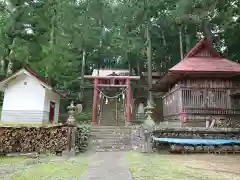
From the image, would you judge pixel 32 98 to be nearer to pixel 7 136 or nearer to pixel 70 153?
pixel 7 136

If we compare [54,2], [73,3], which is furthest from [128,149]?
[73,3]

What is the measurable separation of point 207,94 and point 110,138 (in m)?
6.92

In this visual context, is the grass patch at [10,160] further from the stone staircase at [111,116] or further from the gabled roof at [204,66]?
the stone staircase at [111,116]

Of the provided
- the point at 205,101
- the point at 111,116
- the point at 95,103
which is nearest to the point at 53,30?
the point at 95,103

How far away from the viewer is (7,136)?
11.9 metres

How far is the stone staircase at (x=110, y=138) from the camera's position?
14.2 m

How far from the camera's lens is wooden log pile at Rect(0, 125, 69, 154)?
38.9ft

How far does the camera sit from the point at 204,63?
1680 cm

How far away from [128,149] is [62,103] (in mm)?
15541

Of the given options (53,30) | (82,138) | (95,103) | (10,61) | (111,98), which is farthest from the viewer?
(111,98)

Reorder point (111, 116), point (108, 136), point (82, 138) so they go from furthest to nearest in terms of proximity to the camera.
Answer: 1. point (111, 116)
2. point (108, 136)
3. point (82, 138)

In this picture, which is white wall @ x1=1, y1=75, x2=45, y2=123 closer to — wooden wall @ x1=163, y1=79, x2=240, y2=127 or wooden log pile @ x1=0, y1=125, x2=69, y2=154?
wooden log pile @ x1=0, y1=125, x2=69, y2=154

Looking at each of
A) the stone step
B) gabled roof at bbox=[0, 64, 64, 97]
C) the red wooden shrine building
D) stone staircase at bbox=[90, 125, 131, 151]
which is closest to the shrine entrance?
gabled roof at bbox=[0, 64, 64, 97]

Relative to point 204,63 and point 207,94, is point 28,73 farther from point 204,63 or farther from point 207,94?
point 207,94
